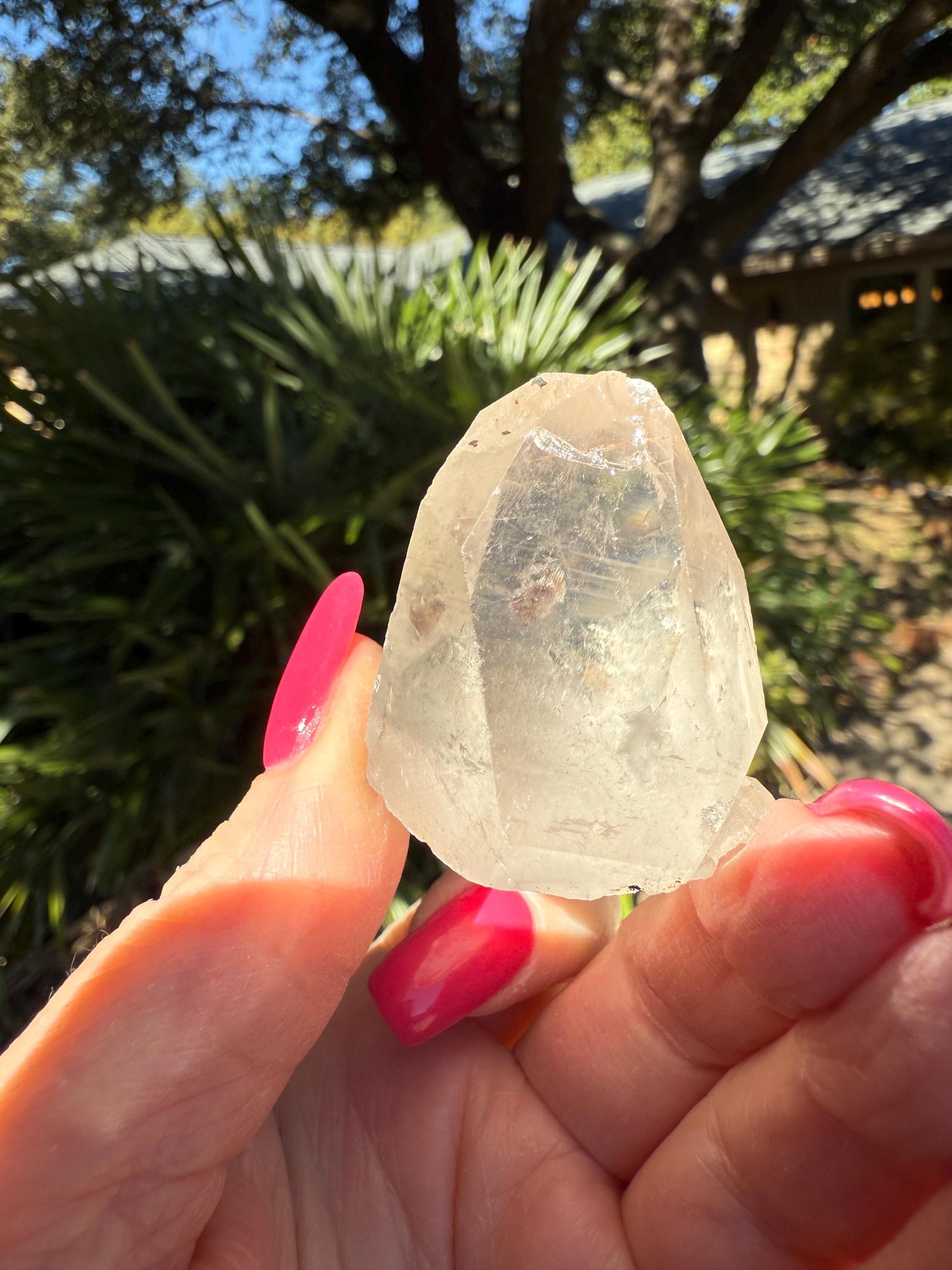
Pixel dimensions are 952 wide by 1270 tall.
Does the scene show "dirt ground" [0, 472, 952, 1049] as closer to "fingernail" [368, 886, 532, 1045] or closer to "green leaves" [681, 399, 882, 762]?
"green leaves" [681, 399, 882, 762]

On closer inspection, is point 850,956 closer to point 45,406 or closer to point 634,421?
point 634,421

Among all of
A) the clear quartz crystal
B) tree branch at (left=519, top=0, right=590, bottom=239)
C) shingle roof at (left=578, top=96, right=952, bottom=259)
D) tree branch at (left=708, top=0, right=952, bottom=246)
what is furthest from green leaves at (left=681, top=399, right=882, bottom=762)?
shingle roof at (left=578, top=96, right=952, bottom=259)

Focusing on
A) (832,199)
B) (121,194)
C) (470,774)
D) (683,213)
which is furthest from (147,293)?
(832,199)

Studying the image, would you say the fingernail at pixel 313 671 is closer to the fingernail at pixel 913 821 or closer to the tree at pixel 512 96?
the fingernail at pixel 913 821

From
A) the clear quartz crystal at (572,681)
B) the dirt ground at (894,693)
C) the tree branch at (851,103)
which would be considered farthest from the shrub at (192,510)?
the tree branch at (851,103)

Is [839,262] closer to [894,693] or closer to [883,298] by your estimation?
[883,298]
